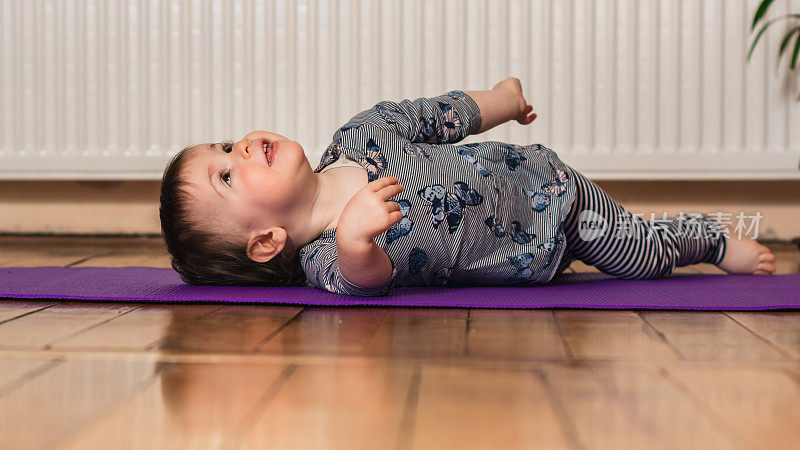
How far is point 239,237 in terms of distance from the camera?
1.18m

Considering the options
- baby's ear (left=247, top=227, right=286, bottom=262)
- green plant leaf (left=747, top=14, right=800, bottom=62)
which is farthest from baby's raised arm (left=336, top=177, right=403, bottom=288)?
green plant leaf (left=747, top=14, right=800, bottom=62)

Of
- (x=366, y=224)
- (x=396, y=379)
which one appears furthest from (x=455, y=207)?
(x=396, y=379)

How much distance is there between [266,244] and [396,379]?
578 millimetres

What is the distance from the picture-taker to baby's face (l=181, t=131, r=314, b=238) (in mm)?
1145

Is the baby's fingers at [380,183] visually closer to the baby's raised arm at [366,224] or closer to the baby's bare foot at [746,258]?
the baby's raised arm at [366,224]

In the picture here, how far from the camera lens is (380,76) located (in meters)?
1.99

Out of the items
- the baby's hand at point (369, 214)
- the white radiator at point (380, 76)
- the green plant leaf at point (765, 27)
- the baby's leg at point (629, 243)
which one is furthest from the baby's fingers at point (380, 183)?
the green plant leaf at point (765, 27)

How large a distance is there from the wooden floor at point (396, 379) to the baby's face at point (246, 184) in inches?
6.8

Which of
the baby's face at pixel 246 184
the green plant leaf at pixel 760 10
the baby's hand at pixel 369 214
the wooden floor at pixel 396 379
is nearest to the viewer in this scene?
the wooden floor at pixel 396 379

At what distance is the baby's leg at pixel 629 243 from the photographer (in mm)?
1354

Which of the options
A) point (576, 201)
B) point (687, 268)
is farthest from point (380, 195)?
point (687, 268)

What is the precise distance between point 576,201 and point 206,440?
962 mm

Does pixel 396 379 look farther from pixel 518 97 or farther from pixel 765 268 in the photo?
pixel 765 268

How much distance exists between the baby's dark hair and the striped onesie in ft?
0.24
